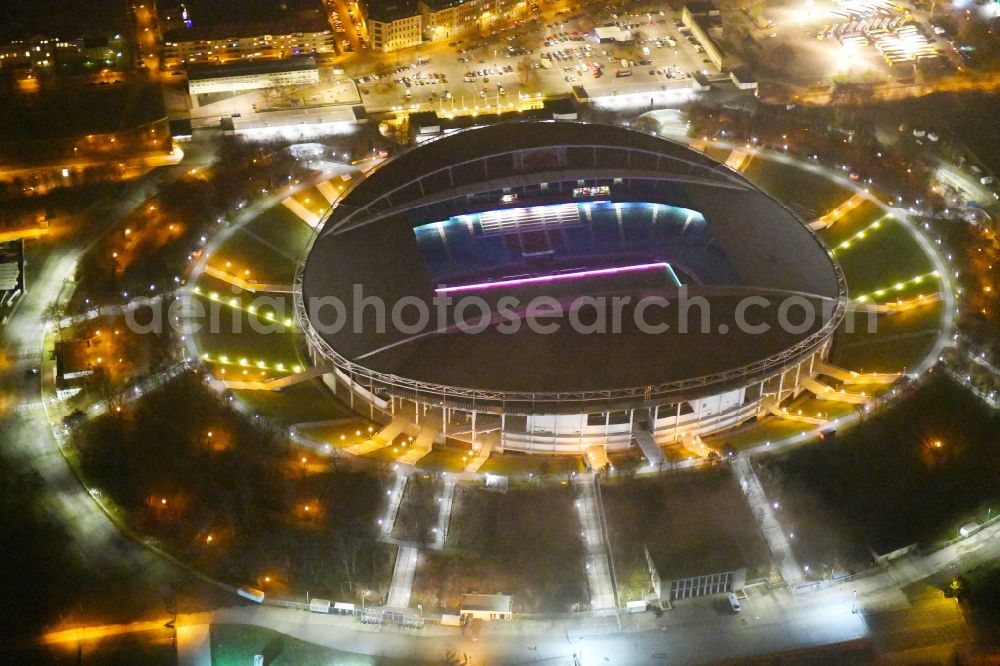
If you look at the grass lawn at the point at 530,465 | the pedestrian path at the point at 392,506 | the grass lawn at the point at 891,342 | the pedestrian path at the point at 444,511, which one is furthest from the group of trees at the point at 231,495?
the grass lawn at the point at 891,342

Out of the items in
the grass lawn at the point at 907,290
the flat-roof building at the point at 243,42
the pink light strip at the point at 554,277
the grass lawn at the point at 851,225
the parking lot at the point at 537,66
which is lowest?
the grass lawn at the point at 907,290

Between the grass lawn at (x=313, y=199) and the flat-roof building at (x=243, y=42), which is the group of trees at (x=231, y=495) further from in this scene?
the flat-roof building at (x=243, y=42)

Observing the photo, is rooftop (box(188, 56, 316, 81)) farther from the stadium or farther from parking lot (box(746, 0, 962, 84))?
parking lot (box(746, 0, 962, 84))

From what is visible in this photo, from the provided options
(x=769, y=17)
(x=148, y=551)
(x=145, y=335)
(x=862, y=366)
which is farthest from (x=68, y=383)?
(x=769, y=17)

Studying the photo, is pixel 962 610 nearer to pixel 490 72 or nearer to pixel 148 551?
pixel 148 551

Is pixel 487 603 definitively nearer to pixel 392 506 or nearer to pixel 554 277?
pixel 392 506

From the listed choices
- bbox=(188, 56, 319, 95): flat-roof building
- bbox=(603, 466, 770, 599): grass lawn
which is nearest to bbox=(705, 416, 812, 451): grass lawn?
bbox=(603, 466, 770, 599): grass lawn

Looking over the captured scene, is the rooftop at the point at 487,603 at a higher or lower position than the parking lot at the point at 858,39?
lower
